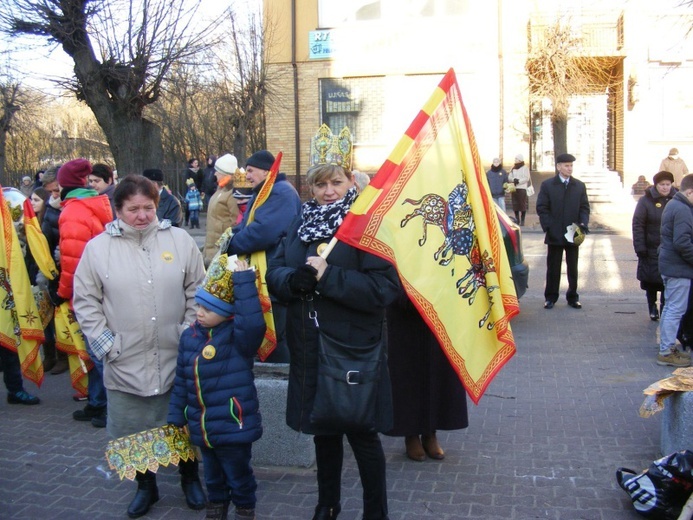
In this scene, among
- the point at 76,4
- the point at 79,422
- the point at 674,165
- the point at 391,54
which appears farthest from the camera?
the point at 391,54

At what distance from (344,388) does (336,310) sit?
0.37 metres

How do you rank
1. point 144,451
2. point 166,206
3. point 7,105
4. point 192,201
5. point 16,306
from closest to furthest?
point 144,451 → point 16,306 → point 166,206 → point 192,201 → point 7,105

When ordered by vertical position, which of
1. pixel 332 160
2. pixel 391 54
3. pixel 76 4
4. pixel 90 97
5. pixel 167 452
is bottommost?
pixel 167 452

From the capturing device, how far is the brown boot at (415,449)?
5234 mm

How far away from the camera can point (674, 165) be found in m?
18.5

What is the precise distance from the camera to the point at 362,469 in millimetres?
3945

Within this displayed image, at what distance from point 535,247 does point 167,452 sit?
1287 cm

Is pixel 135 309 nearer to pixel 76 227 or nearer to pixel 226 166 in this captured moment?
pixel 76 227

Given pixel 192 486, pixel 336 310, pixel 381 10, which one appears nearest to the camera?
pixel 336 310

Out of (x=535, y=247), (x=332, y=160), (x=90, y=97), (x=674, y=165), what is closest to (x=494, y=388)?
(x=332, y=160)

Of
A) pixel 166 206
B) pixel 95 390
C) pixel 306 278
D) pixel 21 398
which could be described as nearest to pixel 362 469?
pixel 306 278

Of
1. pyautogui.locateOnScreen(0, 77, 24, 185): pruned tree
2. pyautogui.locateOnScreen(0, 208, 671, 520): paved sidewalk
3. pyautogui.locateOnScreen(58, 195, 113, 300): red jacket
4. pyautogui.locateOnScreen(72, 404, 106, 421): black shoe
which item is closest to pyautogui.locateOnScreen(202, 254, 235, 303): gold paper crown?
pyautogui.locateOnScreen(0, 208, 671, 520): paved sidewalk

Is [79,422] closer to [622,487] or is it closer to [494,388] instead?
[494,388]

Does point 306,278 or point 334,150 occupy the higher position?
point 334,150
